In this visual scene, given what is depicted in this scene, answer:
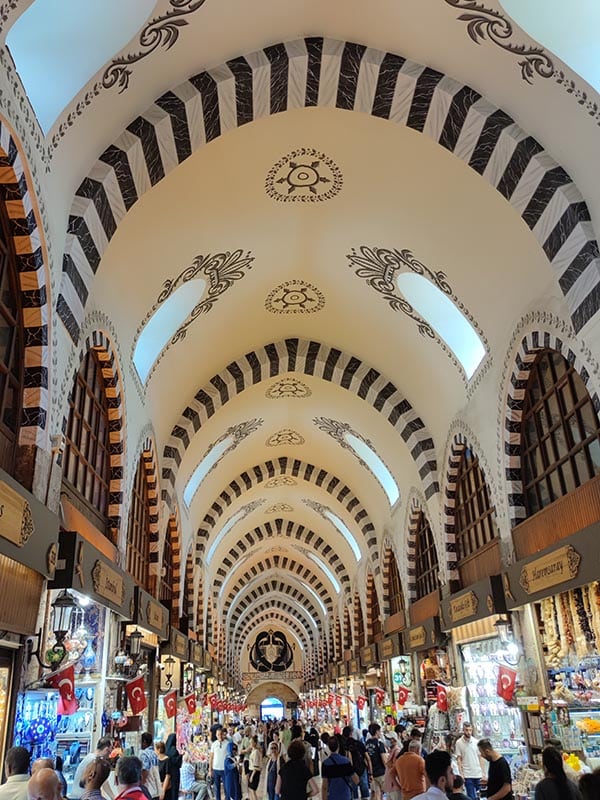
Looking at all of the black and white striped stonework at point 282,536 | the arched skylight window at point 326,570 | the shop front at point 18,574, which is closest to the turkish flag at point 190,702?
the shop front at point 18,574

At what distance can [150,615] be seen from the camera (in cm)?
809

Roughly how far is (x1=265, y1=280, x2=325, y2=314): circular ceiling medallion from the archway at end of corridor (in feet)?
115

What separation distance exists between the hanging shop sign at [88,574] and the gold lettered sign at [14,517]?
742 millimetres

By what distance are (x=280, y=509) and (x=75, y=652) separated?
48.4 feet

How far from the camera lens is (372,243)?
755 centimetres

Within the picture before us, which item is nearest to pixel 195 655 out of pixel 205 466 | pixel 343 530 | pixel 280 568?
pixel 205 466

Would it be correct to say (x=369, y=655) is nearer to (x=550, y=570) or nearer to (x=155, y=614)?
(x=155, y=614)

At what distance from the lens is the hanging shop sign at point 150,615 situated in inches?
289

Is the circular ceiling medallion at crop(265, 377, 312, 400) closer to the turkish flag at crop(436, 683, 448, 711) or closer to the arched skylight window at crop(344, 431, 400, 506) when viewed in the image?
the arched skylight window at crop(344, 431, 400, 506)

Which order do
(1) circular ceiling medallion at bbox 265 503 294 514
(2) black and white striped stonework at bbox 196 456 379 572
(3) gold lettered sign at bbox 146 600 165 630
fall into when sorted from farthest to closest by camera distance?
(1) circular ceiling medallion at bbox 265 503 294 514 < (2) black and white striped stonework at bbox 196 456 379 572 < (3) gold lettered sign at bbox 146 600 165 630

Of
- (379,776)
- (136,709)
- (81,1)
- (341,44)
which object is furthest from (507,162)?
(379,776)

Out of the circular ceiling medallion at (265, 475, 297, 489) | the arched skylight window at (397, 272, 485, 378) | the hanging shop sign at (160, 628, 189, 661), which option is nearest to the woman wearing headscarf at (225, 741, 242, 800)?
the hanging shop sign at (160, 628, 189, 661)

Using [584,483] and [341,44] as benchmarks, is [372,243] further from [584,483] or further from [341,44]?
[584,483]

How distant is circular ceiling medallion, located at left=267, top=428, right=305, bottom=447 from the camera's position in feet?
45.2
